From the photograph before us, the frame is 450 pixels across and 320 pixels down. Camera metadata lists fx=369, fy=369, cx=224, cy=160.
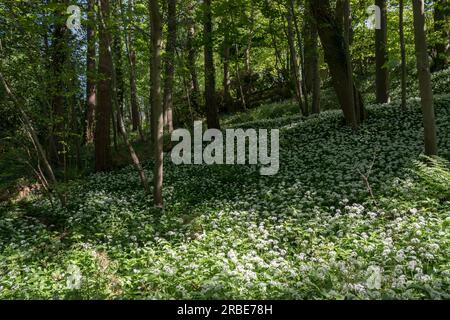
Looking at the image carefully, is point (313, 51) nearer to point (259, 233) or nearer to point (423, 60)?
point (423, 60)

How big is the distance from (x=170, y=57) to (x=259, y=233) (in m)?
6.76

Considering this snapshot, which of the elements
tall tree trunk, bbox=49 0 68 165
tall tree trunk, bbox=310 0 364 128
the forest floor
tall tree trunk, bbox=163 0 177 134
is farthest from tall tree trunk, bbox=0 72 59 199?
tall tree trunk, bbox=310 0 364 128

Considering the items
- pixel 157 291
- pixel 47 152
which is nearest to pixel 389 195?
pixel 157 291

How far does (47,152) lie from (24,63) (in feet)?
17.2

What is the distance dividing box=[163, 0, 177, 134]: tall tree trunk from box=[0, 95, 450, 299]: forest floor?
176 inches

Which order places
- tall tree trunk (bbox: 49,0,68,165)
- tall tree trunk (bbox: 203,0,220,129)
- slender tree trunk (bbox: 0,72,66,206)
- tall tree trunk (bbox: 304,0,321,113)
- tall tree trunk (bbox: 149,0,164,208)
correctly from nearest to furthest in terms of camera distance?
tall tree trunk (bbox: 149,0,164,208)
slender tree trunk (bbox: 0,72,66,206)
tall tree trunk (bbox: 49,0,68,165)
tall tree trunk (bbox: 304,0,321,113)
tall tree trunk (bbox: 203,0,220,129)

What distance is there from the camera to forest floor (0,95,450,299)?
212 inches

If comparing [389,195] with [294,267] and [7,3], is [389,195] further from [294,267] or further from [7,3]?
[7,3]

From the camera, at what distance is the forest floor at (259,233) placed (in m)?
5.39

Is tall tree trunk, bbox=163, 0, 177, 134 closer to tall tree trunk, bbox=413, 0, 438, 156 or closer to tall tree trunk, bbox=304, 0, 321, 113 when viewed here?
tall tree trunk, bbox=304, 0, 321, 113

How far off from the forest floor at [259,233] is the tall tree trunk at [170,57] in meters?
4.47

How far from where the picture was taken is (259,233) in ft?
24.7

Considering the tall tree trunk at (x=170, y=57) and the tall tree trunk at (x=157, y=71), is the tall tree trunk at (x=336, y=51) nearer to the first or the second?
the tall tree trunk at (x=170, y=57)
